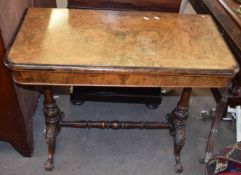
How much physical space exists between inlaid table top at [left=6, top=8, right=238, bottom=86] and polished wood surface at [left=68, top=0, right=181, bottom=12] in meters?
0.13

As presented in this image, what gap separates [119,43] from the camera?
56.4 inches

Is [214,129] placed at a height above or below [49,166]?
above

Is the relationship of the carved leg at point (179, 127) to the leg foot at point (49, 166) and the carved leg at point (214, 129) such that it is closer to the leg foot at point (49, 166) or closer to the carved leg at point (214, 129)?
the carved leg at point (214, 129)

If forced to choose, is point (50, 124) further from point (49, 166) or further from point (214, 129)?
point (214, 129)

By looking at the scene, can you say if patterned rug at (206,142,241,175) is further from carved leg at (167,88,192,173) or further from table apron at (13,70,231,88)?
table apron at (13,70,231,88)

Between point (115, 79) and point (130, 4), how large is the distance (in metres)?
0.67

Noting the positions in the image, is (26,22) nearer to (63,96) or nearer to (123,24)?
(123,24)

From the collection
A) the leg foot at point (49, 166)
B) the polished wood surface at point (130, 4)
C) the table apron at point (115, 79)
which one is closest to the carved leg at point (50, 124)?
the leg foot at point (49, 166)

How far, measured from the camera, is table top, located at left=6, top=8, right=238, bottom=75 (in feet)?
4.23

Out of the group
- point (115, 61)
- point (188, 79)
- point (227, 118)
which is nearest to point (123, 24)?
point (115, 61)

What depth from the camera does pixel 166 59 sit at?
1.35 m

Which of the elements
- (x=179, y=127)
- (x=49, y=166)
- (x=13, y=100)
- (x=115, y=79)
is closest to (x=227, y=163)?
(x=179, y=127)

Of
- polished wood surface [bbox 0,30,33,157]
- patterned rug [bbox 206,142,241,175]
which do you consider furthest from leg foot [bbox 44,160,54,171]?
patterned rug [bbox 206,142,241,175]

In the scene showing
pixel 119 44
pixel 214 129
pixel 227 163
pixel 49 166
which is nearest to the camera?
pixel 119 44
